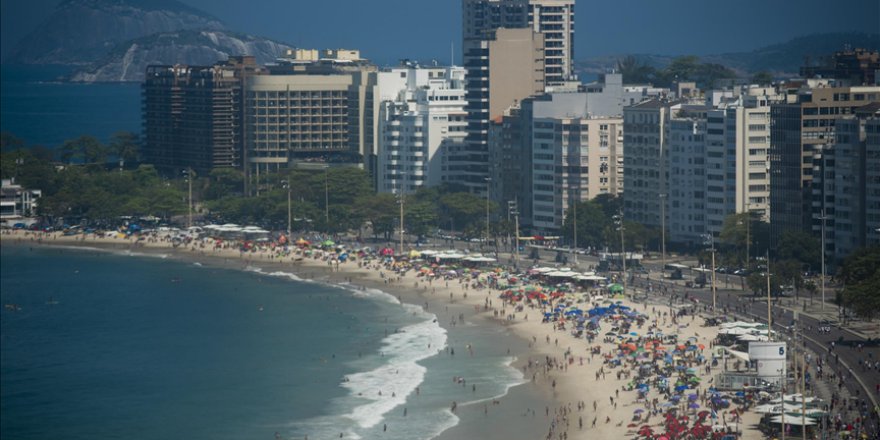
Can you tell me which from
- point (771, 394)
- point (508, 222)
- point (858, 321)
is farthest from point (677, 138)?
point (771, 394)

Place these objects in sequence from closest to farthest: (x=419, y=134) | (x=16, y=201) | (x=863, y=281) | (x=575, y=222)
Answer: (x=863, y=281), (x=575, y=222), (x=419, y=134), (x=16, y=201)

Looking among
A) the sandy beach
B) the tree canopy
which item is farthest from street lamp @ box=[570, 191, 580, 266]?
the tree canopy

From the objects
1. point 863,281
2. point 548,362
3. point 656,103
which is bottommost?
point 548,362

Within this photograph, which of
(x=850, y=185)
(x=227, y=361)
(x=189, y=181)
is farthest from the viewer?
(x=189, y=181)

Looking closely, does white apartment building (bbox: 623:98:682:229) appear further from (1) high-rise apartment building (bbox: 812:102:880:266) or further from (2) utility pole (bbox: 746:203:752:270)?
(1) high-rise apartment building (bbox: 812:102:880:266)

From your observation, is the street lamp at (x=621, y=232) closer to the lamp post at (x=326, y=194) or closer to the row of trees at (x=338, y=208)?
the row of trees at (x=338, y=208)

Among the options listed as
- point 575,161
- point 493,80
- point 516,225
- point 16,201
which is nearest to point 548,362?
point 516,225

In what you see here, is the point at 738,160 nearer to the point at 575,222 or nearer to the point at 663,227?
the point at 663,227
